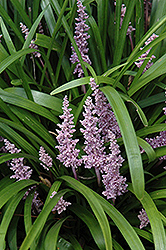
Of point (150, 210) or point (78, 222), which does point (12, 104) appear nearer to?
point (78, 222)

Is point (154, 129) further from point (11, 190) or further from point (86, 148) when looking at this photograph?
point (11, 190)

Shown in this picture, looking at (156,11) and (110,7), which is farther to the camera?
(110,7)

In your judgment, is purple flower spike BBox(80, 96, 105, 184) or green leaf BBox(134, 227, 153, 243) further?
green leaf BBox(134, 227, 153, 243)

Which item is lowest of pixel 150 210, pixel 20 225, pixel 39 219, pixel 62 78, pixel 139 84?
pixel 20 225

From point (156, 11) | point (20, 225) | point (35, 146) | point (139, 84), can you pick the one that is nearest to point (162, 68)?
point (139, 84)

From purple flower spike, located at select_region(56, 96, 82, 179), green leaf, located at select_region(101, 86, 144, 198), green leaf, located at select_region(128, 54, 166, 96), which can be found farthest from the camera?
green leaf, located at select_region(128, 54, 166, 96)

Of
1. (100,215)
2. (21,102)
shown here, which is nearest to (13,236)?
(100,215)

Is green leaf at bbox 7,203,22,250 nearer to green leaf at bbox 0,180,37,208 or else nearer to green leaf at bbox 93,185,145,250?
green leaf at bbox 0,180,37,208

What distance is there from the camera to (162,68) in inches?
50.8

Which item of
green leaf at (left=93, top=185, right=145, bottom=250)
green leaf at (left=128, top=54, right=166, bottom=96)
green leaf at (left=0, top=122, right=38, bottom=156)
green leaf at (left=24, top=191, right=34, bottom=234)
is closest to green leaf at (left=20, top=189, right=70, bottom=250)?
green leaf at (left=24, top=191, right=34, bottom=234)

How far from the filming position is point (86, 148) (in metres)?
1.12

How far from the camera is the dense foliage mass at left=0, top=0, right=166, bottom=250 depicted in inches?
42.4

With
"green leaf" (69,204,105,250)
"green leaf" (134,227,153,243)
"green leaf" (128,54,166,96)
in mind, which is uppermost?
"green leaf" (128,54,166,96)

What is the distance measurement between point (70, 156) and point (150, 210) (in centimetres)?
39
